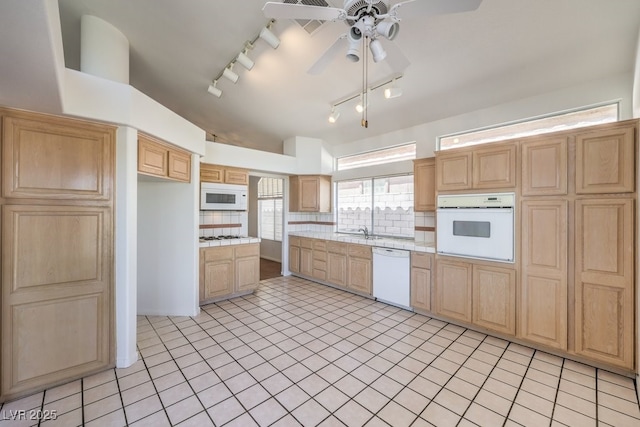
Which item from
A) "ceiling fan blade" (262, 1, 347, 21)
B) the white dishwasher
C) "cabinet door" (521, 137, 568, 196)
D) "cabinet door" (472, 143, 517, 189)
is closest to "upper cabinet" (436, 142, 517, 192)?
"cabinet door" (472, 143, 517, 189)

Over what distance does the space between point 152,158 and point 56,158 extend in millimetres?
725

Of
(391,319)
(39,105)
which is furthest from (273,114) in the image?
(391,319)

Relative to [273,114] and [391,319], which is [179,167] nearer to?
[273,114]

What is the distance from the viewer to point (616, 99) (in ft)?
8.43

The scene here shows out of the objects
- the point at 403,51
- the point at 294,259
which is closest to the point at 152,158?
the point at 403,51

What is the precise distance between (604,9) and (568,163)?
1.18 meters

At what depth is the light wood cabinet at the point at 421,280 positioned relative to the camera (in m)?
3.37

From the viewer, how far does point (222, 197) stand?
13.9 ft

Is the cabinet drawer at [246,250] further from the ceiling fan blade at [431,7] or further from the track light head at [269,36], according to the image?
the ceiling fan blade at [431,7]

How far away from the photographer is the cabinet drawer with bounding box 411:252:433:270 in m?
3.37

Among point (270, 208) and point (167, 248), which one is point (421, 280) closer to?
point (167, 248)

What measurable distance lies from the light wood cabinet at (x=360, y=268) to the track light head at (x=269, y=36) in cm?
295

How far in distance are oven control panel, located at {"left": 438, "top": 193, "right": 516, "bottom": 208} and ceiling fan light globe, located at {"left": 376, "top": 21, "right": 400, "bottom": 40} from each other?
206 centimetres

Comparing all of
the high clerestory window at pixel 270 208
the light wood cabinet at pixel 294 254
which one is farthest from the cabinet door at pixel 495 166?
Result: the high clerestory window at pixel 270 208
